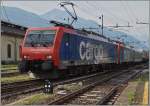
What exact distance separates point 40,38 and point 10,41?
29273 millimetres

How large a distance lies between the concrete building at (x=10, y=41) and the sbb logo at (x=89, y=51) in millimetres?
18836

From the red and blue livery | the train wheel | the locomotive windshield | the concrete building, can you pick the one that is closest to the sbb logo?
the red and blue livery

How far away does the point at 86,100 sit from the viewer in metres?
13.2

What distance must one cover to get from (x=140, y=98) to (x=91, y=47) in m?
15.0

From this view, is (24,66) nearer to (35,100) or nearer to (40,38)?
(40,38)

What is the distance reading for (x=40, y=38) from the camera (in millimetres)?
21750

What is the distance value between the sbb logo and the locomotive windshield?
3743mm

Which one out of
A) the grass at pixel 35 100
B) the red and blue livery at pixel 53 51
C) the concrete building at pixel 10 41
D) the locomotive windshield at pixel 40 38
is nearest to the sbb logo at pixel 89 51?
the red and blue livery at pixel 53 51

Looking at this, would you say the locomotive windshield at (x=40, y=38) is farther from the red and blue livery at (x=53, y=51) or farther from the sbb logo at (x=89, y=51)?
the sbb logo at (x=89, y=51)

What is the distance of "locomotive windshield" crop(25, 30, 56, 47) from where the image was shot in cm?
2148

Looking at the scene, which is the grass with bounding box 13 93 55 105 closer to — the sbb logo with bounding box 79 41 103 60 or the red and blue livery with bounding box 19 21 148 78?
the red and blue livery with bounding box 19 21 148 78

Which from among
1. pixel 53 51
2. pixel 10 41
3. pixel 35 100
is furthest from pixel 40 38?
pixel 10 41

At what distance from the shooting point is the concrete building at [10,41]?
48938 mm

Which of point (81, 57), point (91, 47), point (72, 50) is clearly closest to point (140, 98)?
point (72, 50)
